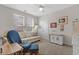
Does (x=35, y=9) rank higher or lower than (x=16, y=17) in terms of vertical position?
higher

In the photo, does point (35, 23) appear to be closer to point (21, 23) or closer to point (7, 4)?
point (21, 23)

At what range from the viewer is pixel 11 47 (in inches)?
63.3

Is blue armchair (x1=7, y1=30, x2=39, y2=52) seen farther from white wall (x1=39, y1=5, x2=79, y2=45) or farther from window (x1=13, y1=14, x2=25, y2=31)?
white wall (x1=39, y1=5, x2=79, y2=45)

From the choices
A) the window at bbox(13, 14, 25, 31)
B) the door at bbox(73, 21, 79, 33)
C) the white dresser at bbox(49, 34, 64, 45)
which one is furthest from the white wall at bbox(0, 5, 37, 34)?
the door at bbox(73, 21, 79, 33)

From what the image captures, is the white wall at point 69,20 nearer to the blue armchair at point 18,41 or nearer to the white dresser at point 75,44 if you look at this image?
the white dresser at point 75,44

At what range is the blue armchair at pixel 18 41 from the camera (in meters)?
1.62

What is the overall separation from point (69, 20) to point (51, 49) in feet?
1.75

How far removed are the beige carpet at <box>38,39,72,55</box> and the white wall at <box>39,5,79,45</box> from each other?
92 mm

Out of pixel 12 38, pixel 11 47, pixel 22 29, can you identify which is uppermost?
pixel 22 29

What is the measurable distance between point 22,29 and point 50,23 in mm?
468

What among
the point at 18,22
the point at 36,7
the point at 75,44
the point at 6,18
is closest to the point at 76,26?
the point at 75,44

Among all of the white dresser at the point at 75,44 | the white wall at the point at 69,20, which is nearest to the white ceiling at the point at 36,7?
the white wall at the point at 69,20

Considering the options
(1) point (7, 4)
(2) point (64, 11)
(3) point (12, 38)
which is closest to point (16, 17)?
(1) point (7, 4)

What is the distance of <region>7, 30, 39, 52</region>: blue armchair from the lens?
1.62m
